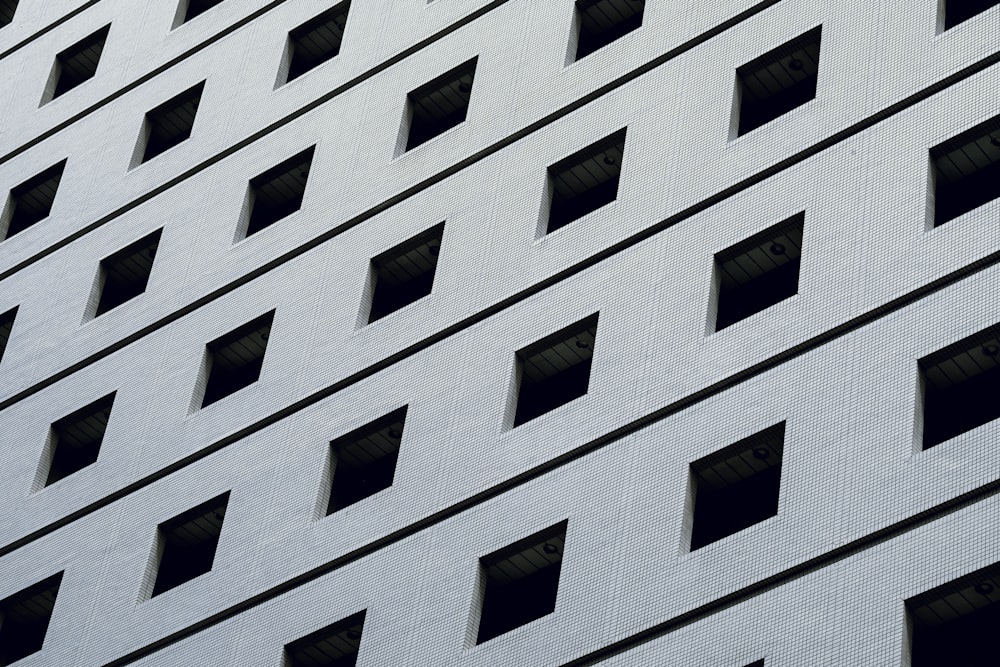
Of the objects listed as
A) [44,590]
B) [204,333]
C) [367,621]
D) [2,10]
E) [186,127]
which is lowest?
[367,621]

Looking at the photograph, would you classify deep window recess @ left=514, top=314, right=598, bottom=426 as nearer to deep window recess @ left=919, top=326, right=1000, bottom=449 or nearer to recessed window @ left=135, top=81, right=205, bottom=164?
deep window recess @ left=919, top=326, right=1000, bottom=449

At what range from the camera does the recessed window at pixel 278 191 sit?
30.6m

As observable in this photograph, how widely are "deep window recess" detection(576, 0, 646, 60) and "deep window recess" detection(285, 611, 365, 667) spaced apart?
9.52m

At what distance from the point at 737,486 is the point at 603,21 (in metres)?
9.08

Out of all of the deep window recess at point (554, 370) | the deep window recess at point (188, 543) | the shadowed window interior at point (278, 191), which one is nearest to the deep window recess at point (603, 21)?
the shadowed window interior at point (278, 191)

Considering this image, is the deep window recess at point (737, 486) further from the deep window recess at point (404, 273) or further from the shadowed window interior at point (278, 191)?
the shadowed window interior at point (278, 191)

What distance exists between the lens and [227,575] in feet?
84.5

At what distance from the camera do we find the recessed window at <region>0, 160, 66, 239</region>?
3447cm

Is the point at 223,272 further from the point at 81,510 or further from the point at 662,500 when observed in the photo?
the point at 662,500

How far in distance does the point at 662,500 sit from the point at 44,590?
400 inches

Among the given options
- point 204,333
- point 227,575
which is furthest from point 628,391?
point 204,333

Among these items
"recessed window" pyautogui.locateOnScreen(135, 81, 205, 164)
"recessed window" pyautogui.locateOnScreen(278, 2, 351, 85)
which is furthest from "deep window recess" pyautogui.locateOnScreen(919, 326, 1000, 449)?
"recessed window" pyautogui.locateOnScreen(135, 81, 205, 164)

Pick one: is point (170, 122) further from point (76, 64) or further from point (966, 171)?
point (966, 171)

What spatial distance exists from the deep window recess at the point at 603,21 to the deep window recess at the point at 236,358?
6.24m
